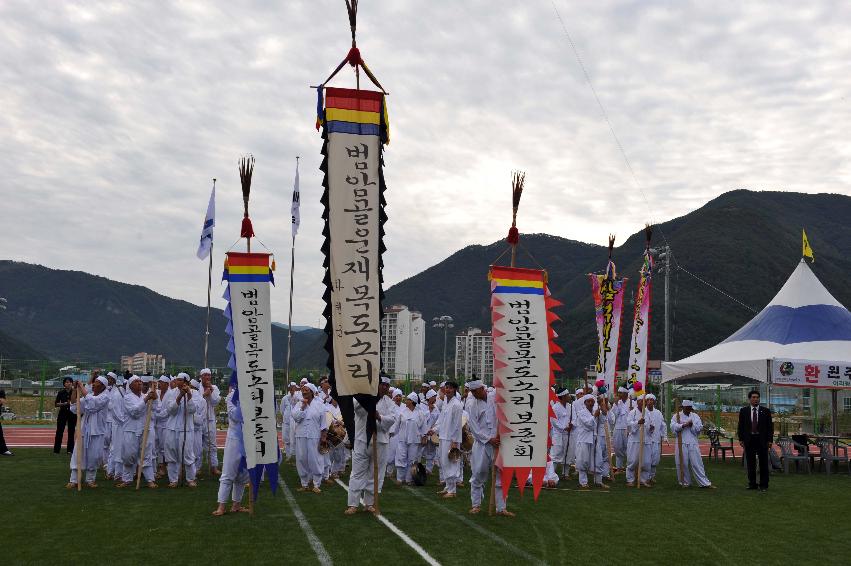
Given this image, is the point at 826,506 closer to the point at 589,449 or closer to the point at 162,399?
the point at 589,449

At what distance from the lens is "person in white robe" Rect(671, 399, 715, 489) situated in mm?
15305

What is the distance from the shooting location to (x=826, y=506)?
12688mm

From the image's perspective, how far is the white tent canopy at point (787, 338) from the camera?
19.2 metres

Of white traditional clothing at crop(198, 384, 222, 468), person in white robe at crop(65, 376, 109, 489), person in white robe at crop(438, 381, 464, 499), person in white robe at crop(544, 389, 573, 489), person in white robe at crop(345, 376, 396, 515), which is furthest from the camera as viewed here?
person in white robe at crop(544, 389, 573, 489)

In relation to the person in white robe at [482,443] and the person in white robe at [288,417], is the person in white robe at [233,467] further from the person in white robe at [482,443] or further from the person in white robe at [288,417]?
the person in white robe at [288,417]

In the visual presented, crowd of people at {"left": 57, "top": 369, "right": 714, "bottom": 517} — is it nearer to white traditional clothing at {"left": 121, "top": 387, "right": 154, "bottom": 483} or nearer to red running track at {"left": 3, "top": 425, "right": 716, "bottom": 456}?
white traditional clothing at {"left": 121, "top": 387, "right": 154, "bottom": 483}

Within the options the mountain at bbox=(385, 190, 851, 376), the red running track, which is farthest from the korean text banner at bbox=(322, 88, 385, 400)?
the mountain at bbox=(385, 190, 851, 376)

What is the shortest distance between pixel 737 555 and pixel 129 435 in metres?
9.57

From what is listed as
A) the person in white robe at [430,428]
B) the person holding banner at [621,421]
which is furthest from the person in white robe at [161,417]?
the person holding banner at [621,421]

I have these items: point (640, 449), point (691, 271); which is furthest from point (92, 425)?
point (691, 271)

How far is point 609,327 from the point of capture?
17.5m

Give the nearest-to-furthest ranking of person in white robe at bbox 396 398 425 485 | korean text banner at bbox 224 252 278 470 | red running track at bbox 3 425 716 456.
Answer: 1. korean text banner at bbox 224 252 278 470
2. person in white robe at bbox 396 398 425 485
3. red running track at bbox 3 425 716 456

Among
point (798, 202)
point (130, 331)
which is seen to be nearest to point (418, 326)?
point (130, 331)

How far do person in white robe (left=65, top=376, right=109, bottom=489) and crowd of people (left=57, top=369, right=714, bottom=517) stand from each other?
0.02m
